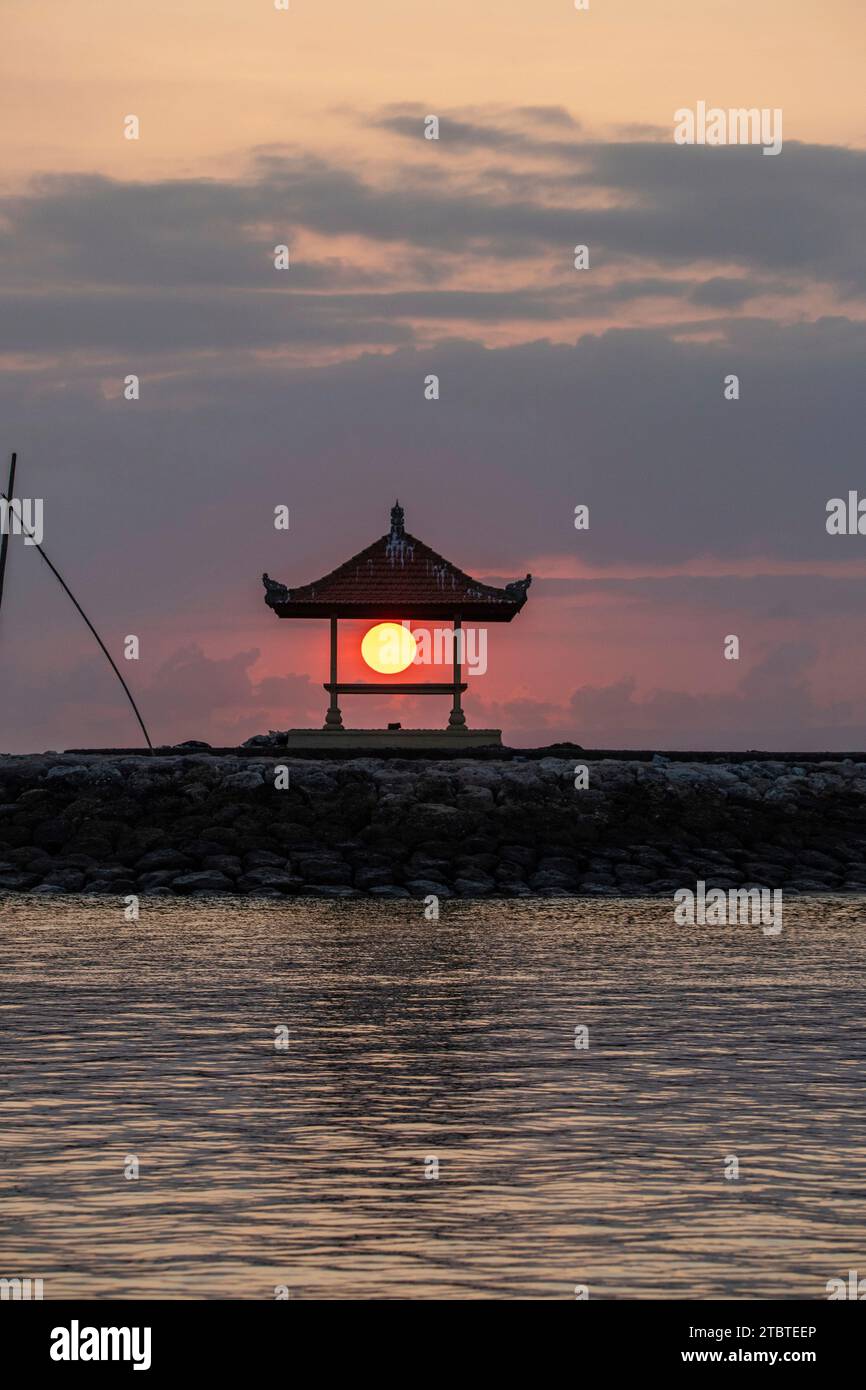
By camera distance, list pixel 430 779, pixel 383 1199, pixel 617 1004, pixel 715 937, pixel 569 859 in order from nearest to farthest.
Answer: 1. pixel 383 1199
2. pixel 617 1004
3. pixel 715 937
4. pixel 569 859
5. pixel 430 779

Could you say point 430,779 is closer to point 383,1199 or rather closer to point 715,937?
point 715,937

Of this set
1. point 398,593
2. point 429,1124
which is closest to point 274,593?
point 398,593

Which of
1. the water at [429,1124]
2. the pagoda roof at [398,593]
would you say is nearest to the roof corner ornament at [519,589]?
the pagoda roof at [398,593]

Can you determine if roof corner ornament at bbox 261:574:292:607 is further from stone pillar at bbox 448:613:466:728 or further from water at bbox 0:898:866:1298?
water at bbox 0:898:866:1298

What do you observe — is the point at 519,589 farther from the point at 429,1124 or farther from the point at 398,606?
the point at 429,1124

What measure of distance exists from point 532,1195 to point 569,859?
1100 inches

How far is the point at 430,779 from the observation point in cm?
4200

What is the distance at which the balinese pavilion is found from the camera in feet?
159

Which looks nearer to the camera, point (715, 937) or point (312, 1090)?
point (312, 1090)

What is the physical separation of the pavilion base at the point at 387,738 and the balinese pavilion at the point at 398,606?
0.03m

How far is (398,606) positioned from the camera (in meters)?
49.6

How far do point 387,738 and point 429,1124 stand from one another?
35508mm

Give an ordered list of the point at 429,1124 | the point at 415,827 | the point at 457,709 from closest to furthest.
→ the point at 429,1124 < the point at 415,827 < the point at 457,709
